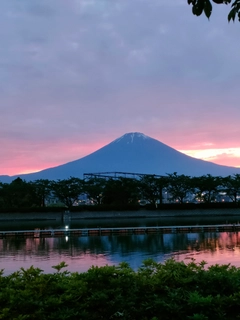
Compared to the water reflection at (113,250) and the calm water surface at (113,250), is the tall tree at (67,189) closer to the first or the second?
the calm water surface at (113,250)

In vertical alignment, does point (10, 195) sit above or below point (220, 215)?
above

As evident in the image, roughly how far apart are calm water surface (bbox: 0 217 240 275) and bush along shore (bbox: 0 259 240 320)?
7.83 meters

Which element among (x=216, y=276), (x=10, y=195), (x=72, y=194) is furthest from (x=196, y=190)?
(x=216, y=276)

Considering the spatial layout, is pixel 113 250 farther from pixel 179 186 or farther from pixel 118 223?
pixel 179 186

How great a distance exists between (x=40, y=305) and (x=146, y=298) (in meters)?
0.94

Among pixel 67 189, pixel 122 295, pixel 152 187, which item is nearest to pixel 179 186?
pixel 152 187

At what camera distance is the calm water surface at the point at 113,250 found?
43.3 feet

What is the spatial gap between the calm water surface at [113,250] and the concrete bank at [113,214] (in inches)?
722

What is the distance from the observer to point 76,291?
3539mm

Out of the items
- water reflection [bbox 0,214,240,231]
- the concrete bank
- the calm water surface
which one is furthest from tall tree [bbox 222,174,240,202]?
the calm water surface

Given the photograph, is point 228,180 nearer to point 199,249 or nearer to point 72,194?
point 72,194

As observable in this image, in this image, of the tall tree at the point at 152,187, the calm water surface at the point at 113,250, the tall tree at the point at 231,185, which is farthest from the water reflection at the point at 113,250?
the tall tree at the point at 231,185

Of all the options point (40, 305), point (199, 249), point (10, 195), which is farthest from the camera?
point (10, 195)

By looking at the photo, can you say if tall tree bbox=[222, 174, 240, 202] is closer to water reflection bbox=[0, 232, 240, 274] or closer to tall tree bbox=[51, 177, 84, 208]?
tall tree bbox=[51, 177, 84, 208]
